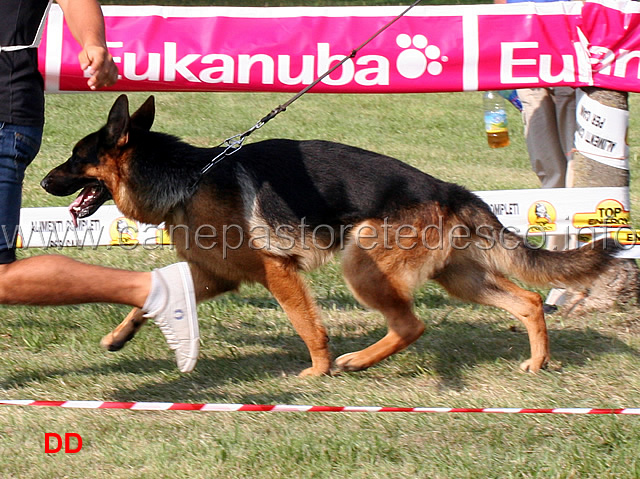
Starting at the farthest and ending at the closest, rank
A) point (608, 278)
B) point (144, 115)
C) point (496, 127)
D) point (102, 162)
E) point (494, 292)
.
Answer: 1. point (496, 127)
2. point (608, 278)
3. point (494, 292)
4. point (144, 115)
5. point (102, 162)

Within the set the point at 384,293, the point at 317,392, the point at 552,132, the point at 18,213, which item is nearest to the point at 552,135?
the point at 552,132

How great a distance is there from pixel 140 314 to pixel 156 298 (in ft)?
3.67

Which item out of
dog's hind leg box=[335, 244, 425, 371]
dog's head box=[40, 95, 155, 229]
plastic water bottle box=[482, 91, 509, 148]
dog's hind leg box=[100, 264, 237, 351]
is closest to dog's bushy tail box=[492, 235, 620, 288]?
dog's hind leg box=[335, 244, 425, 371]

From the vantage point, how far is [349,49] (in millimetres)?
4848

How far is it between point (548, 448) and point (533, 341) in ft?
3.54

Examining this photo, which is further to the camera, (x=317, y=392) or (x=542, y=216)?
(x=542, y=216)

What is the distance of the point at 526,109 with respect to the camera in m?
5.50

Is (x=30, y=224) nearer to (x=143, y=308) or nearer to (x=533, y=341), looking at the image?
(x=143, y=308)

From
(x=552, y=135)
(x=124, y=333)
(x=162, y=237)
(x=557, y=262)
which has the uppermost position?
(x=552, y=135)

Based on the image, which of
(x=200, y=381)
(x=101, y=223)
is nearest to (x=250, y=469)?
(x=200, y=381)

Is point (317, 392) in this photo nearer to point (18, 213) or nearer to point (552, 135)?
point (18, 213)

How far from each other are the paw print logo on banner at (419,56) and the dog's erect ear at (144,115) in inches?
63.2

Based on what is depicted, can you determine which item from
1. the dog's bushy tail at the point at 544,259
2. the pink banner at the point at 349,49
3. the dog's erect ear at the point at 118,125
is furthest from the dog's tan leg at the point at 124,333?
the dog's bushy tail at the point at 544,259

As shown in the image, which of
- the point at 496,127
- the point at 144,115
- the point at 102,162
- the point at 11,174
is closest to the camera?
Answer: the point at 11,174
